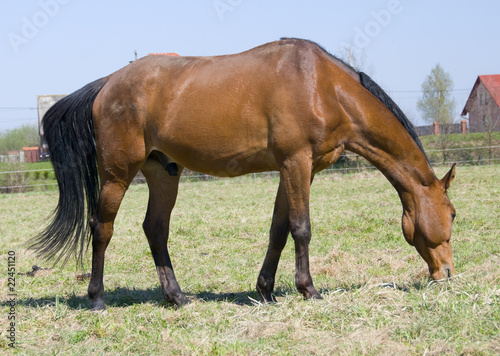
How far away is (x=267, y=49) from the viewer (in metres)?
4.94

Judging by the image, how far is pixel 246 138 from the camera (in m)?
4.70

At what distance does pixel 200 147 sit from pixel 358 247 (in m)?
3.57

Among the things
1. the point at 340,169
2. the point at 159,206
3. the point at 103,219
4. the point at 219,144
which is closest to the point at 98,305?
the point at 103,219

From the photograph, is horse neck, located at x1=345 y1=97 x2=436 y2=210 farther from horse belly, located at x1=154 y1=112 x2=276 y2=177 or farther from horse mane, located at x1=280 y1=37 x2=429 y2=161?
horse belly, located at x1=154 y1=112 x2=276 y2=177

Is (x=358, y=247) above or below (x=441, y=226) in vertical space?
below

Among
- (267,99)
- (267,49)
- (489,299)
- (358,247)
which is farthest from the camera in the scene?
(358,247)

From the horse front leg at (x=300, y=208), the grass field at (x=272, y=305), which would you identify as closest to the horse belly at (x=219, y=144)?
the horse front leg at (x=300, y=208)

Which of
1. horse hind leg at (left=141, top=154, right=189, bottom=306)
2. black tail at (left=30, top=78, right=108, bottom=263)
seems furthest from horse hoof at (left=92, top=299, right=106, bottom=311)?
horse hind leg at (left=141, top=154, right=189, bottom=306)

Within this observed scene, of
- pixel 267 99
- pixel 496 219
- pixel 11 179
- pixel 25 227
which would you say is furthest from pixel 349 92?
pixel 11 179

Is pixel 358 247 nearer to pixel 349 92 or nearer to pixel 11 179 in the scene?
pixel 349 92

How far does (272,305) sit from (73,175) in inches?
95.8

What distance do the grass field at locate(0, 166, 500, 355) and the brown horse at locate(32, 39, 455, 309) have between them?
1.52 feet

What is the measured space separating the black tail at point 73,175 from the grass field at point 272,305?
553 millimetres

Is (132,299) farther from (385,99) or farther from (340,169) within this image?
(340,169)
